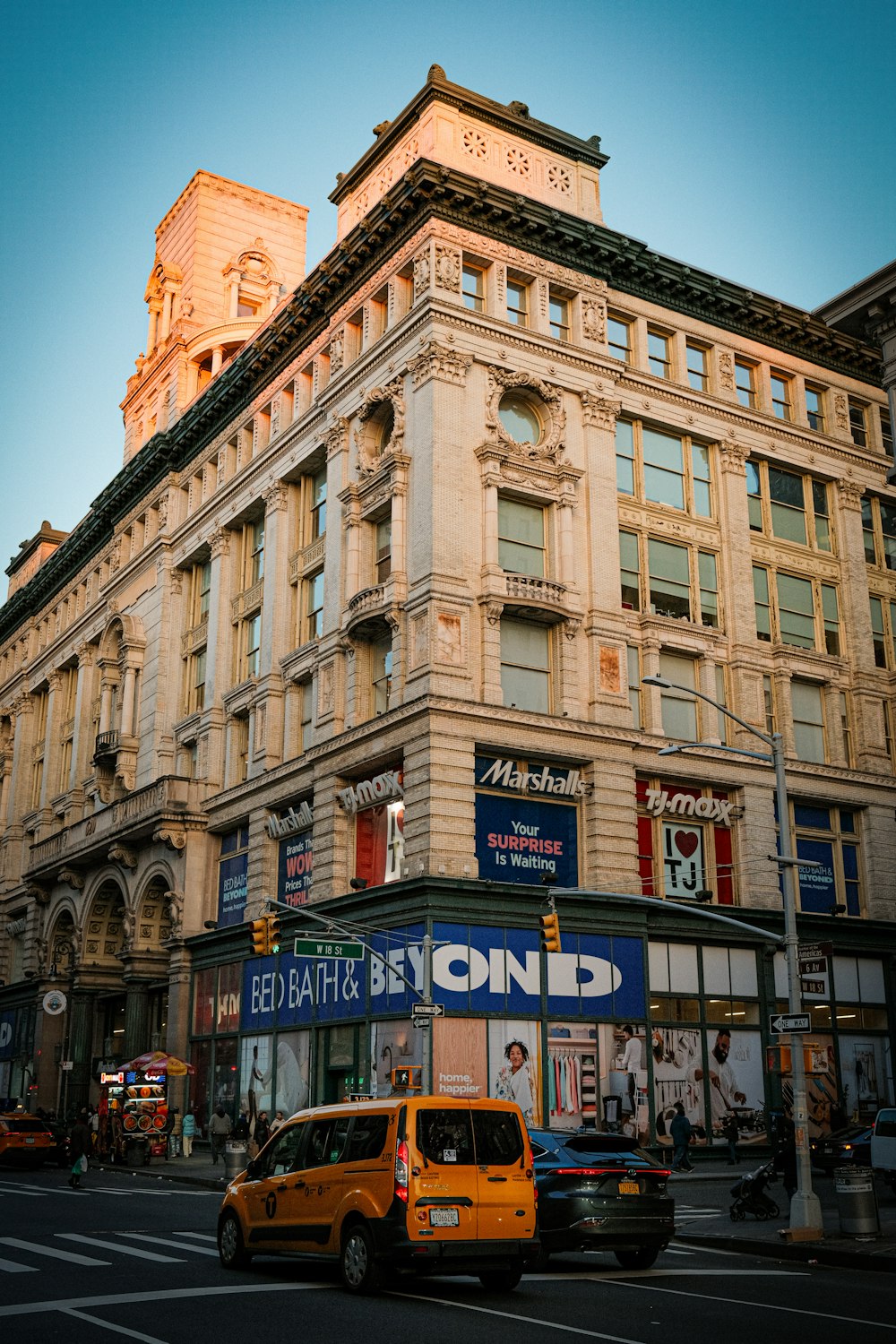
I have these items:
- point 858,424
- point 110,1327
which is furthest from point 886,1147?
point 858,424

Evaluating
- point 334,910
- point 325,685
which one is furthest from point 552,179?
point 334,910

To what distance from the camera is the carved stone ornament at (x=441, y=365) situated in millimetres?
40812

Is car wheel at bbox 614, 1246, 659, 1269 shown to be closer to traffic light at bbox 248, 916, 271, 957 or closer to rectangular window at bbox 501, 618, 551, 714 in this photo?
traffic light at bbox 248, 916, 271, 957

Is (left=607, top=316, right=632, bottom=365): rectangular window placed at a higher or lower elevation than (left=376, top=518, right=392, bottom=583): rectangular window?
higher

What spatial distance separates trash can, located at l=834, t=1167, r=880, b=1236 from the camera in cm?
1978

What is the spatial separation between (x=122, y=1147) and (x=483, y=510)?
24411 mm

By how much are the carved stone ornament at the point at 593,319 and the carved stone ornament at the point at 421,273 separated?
6.19 meters

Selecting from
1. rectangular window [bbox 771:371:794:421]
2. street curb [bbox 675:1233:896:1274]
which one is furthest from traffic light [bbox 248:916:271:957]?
rectangular window [bbox 771:371:794:421]

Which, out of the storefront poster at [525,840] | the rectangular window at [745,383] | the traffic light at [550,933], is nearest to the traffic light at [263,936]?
the traffic light at [550,933]

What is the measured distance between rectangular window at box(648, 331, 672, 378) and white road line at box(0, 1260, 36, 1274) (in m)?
38.2

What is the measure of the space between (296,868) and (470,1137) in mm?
30741

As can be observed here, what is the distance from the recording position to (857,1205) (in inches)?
781

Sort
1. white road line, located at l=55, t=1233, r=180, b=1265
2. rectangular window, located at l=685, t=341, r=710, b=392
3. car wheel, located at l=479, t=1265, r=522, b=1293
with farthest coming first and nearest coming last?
rectangular window, located at l=685, t=341, r=710, b=392 < white road line, located at l=55, t=1233, r=180, b=1265 < car wheel, located at l=479, t=1265, r=522, b=1293

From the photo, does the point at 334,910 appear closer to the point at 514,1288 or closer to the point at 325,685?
the point at 325,685
